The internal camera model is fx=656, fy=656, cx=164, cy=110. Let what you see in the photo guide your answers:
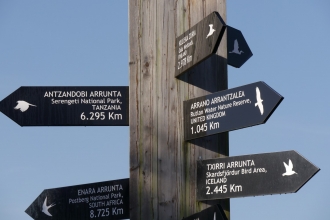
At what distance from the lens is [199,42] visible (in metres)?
4.60

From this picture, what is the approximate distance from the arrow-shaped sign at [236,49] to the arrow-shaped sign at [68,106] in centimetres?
94

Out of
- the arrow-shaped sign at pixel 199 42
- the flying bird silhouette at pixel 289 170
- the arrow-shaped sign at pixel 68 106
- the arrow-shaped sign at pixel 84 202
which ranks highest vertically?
the arrow-shaped sign at pixel 199 42

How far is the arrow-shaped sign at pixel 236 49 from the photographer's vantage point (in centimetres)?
534

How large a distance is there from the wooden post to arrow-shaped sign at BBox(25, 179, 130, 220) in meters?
0.10

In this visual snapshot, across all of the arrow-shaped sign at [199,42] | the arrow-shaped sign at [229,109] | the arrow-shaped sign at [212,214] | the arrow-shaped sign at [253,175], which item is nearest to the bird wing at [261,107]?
the arrow-shaped sign at [229,109]

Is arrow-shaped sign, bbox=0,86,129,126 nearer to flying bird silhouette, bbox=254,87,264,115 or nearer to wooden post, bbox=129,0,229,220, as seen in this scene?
wooden post, bbox=129,0,229,220

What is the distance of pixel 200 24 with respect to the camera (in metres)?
4.65

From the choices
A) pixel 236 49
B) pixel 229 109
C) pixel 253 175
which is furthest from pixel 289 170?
pixel 236 49

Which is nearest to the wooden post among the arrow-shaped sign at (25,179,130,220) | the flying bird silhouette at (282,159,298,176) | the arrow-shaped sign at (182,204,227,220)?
the arrow-shaped sign at (25,179,130,220)

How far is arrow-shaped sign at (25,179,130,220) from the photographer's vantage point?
4820 mm

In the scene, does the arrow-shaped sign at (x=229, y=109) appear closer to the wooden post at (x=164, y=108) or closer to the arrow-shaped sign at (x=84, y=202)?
the wooden post at (x=164, y=108)

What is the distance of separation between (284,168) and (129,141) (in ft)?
4.17

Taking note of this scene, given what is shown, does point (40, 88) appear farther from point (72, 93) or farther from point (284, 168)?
point (284, 168)

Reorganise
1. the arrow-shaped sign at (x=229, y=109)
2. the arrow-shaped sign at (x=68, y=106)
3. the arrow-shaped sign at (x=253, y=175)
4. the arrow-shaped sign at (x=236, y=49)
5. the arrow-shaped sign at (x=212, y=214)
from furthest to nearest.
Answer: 1. the arrow-shaped sign at (x=236, y=49)
2. the arrow-shaped sign at (x=68, y=106)
3. the arrow-shaped sign at (x=212, y=214)
4. the arrow-shaped sign at (x=229, y=109)
5. the arrow-shaped sign at (x=253, y=175)
